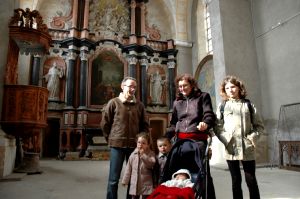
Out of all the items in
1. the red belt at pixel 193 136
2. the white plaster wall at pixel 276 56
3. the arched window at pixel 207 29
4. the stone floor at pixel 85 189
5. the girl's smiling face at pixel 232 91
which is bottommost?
the stone floor at pixel 85 189

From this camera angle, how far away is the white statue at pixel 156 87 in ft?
43.5

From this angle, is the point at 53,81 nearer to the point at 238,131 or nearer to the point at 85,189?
the point at 85,189

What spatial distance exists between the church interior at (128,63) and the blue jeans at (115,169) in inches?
129

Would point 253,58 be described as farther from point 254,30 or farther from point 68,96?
point 68,96

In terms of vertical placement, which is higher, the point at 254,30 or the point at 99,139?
the point at 254,30

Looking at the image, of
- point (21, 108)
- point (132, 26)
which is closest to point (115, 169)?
point (21, 108)

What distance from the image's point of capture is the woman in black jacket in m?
2.45

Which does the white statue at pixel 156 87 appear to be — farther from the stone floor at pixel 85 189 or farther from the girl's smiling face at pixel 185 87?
the girl's smiling face at pixel 185 87

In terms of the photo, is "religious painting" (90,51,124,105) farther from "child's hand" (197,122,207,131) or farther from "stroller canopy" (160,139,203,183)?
"child's hand" (197,122,207,131)

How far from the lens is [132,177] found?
2.64 m

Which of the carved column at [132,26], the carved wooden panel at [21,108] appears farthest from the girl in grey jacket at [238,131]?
the carved column at [132,26]

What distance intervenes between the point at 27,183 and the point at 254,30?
7.37m

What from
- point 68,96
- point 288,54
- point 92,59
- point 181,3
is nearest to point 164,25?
point 181,3

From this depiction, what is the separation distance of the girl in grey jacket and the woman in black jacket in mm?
249
